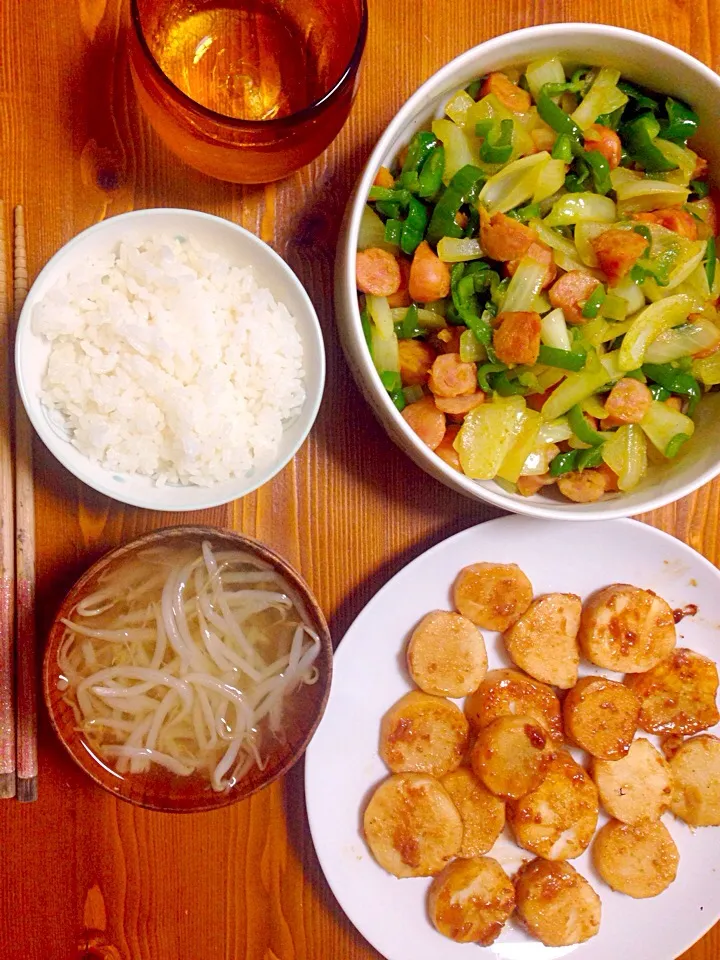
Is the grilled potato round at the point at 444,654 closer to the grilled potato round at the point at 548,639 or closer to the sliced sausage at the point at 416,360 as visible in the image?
the grilled potato round at the point at 548,639

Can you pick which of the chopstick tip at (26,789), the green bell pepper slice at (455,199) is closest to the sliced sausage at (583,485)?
the green bell pepper slice at (455,199)

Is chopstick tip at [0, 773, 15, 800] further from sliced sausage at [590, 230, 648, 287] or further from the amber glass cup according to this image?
sliced sausage at [590, 230, 648, 287]

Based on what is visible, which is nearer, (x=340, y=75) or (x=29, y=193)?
(x=340, y=75)

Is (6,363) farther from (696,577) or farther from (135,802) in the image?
(696,577)

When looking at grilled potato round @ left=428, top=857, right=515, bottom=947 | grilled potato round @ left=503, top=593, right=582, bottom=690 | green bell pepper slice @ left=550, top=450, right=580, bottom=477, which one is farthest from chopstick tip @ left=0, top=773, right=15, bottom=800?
green bell pepper slice @ left=550, top=450, right=580, bottom=477

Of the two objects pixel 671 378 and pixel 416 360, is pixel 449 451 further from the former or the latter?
pixel 671 378

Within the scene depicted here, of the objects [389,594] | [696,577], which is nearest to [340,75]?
[389,594]
